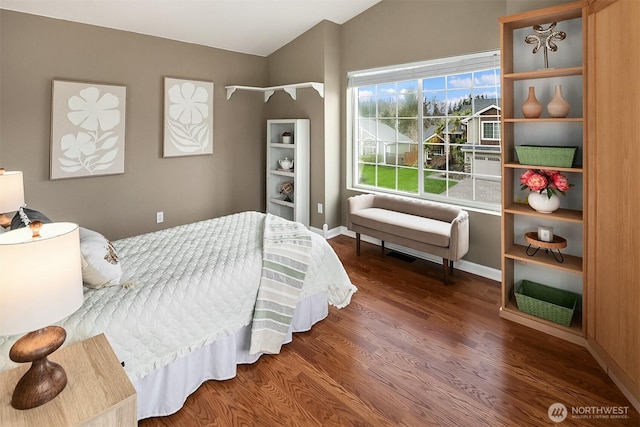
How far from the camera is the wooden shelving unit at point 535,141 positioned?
2378 millimetres

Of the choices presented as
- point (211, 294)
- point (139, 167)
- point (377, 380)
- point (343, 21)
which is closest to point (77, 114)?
point (139, 167)

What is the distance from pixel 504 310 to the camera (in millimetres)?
2744

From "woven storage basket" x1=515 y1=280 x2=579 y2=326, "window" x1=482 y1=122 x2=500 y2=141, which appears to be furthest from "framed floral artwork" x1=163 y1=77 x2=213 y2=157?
"woven storage basket" x1=515 y1=280 x2=579 y2=326

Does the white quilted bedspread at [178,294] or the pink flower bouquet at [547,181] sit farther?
the pink flower bouquet at [547,181]

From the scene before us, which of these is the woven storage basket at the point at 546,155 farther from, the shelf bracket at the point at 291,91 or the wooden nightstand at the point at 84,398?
the shelf bracket at the point at 291,91

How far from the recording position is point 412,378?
2.10 metres

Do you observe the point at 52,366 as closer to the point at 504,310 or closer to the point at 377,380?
the point at 377,380

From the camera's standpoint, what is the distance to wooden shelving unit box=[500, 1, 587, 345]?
238 cm

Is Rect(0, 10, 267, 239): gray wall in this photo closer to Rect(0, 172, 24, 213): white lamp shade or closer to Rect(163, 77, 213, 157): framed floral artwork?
Rect(163, 77, 213, 157): framed floral artwork

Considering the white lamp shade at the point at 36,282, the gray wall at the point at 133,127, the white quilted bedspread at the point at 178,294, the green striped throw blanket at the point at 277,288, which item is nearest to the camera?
the white lamp shade at the point at 36,282

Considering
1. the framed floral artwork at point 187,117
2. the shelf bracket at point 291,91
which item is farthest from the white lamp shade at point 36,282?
the shelf bracket at point 291,91

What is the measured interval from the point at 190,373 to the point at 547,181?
8.11 feet

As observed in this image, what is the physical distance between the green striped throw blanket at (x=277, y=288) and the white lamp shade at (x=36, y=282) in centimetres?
120

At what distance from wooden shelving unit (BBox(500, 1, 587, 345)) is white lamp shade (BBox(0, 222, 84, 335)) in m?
2.58
